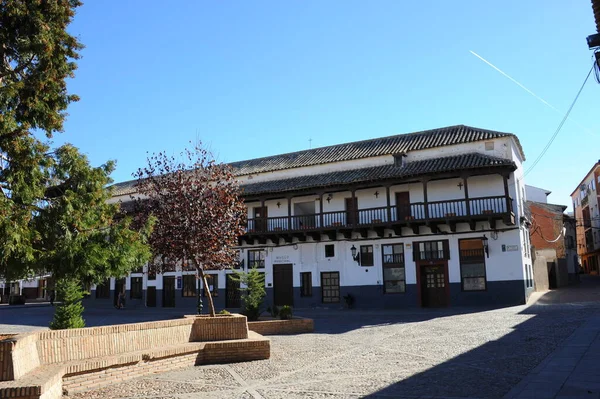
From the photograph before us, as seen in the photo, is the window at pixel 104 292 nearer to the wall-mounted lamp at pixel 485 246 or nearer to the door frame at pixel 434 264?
the door frame at pixel 434 264

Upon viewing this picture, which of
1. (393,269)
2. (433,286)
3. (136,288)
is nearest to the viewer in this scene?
(433,286)

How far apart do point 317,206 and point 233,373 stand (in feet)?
64.0

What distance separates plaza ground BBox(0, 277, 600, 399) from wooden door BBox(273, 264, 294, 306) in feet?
40.6

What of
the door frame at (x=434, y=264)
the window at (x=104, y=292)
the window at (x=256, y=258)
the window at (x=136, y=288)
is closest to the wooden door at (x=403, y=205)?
the door frame at (x=434, y=264)

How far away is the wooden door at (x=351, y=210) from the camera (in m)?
25.2

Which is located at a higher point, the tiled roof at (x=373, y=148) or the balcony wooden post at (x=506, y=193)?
the tiled roof at (x=373, y=148)

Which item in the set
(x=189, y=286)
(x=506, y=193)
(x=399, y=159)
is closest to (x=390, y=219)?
(x=399, y=159)

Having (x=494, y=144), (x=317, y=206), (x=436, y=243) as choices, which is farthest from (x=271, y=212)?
(x=494, y=144)

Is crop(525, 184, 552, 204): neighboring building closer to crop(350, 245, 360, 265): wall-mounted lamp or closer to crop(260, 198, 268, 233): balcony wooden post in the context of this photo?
crop(350, 245, 360, 265): wall-mounted lamp

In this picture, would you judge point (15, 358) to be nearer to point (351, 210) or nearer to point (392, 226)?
point (392, 226)

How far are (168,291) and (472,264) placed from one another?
59.3ft

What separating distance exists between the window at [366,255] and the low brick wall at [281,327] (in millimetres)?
10334

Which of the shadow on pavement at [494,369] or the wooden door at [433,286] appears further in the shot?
the wooden door at [433,286]

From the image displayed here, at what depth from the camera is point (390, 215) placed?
24.3 meters
